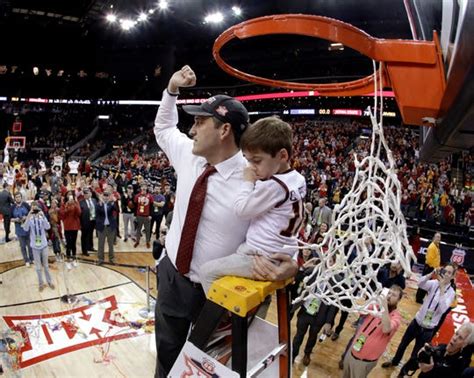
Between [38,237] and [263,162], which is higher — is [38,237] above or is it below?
below

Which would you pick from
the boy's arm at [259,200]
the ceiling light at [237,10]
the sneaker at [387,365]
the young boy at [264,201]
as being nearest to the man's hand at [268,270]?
the young boy at [264,201]

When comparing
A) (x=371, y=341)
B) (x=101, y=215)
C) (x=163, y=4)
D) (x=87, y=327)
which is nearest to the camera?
(x=371, y=341)

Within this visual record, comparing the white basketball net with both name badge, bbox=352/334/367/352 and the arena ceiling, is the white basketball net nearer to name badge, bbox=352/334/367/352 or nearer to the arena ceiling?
name badge, bbox=352/334/367/352

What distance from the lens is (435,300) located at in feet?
18.0

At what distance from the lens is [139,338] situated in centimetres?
633

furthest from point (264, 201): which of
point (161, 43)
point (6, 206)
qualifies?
point (161, 43)

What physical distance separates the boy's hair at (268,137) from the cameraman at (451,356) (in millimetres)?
3512

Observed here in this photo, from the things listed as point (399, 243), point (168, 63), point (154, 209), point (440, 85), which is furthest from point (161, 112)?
point (168, 63)

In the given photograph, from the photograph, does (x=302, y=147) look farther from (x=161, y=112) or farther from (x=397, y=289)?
(x=161, y=112)

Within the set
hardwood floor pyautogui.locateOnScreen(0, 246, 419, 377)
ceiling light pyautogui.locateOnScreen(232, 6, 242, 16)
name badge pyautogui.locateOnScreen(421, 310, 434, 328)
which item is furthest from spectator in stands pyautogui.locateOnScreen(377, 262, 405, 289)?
ceiling light pyautogui.locateOnScreen(232, 6, 242, 16)

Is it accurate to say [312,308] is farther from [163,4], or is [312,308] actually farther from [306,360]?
[163,4]

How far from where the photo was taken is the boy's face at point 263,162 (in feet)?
5.75

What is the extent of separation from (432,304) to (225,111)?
16.5 ft

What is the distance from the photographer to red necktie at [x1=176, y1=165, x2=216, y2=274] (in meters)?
1.89
